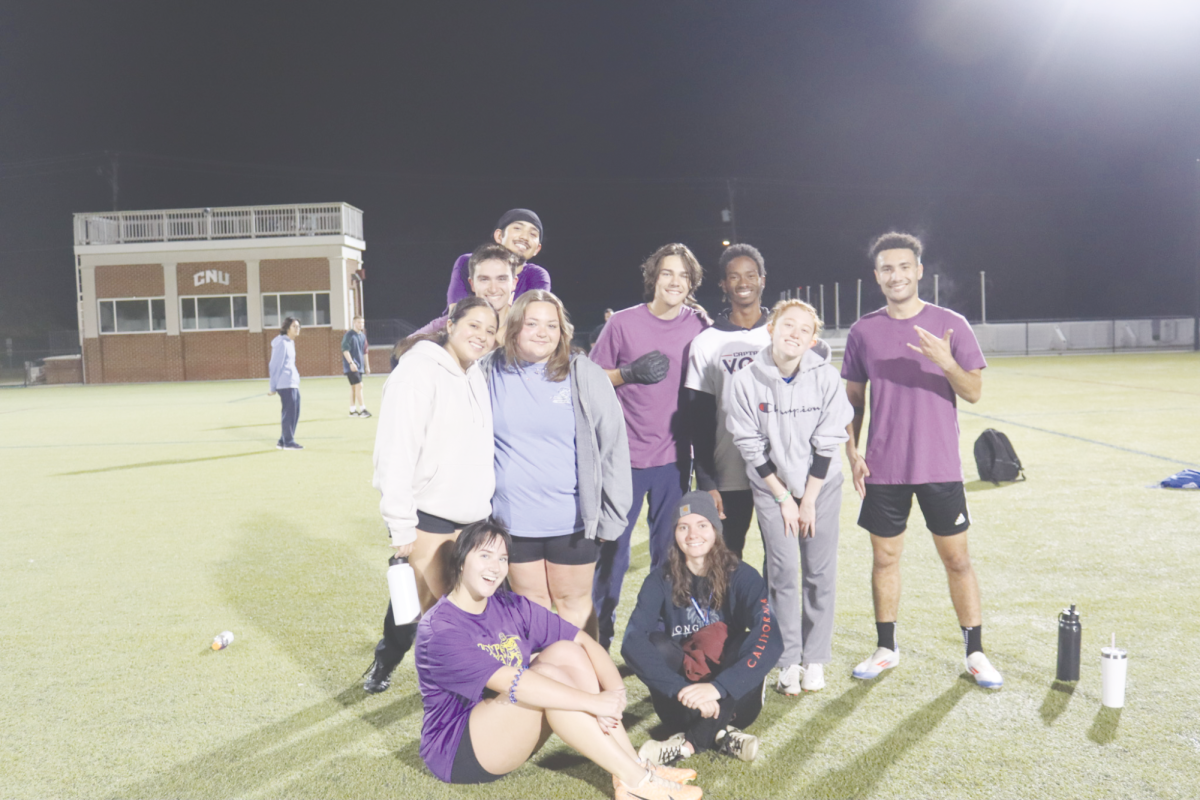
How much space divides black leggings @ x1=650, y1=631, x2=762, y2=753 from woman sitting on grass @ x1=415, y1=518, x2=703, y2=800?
0.20m

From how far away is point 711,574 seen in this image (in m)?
3.58

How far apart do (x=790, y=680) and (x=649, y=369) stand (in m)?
1.56

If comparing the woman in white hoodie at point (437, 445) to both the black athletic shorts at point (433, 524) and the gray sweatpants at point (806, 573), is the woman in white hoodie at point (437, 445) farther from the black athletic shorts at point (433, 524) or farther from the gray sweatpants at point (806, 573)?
the gray sweatpants at point (806, 573)

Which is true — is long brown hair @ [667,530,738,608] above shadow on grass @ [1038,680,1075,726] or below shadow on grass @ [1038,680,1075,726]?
above

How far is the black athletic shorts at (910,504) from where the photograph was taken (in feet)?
13.0

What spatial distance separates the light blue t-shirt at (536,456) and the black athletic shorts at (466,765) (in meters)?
0.85

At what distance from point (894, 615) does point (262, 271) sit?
33.6 meters

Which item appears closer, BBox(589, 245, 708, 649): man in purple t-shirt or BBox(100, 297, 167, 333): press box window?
BBox(589, 245, 708, 649): man in purple t-shirt

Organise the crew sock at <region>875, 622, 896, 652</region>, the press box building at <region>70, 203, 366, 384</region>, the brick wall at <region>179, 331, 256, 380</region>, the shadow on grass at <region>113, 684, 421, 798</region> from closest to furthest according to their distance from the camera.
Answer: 1. the shadow on grass at <region>113, 684, 421, 798</region>
2. the crew sock at <region>875, 622, 896, 652</region>
3. the press box building at <region>70, 203, 366, 384</region>
4. the brick wall at <region>179, 331, 256, 380</region>

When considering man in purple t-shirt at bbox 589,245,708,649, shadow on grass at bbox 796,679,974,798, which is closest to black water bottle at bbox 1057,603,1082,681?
shadow on grass at bbox 796,679,974,798

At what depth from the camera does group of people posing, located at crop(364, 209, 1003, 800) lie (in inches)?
121

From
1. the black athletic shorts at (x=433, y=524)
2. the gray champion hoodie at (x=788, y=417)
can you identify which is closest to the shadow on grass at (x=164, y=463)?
the black athletic shorts at (x=433, y=524)

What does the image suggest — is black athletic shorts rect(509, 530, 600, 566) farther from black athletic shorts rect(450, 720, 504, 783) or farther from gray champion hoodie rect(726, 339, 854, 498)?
gray champion hoodie rect(726, 339, 854, 498)

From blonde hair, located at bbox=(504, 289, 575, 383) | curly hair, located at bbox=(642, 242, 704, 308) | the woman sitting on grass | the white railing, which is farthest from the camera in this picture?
the white railing
